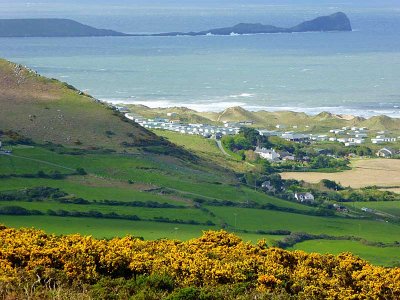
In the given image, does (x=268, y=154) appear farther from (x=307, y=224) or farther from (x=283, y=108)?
(x=283, y=108)

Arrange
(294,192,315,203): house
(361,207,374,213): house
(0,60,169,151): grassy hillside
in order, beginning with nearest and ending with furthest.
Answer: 1. (361,207,374,213): house
2. (294,192,315,203): house
3. (0,60,169,151): grassy hillside

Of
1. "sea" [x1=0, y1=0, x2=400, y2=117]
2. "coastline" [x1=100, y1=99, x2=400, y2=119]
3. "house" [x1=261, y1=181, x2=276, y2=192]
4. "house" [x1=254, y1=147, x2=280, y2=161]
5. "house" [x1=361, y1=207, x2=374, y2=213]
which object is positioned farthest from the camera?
"sea" [x1=0, y1=0, x2=400, y2=117]

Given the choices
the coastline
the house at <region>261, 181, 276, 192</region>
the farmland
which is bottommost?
the farmland

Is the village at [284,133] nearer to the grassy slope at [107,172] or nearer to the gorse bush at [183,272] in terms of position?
the grassy slope at [107,172]

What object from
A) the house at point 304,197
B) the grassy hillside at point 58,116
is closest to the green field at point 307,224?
the house at point 304,197

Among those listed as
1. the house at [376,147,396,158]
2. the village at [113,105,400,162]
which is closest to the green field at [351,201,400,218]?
the house at [376,147,396,158]

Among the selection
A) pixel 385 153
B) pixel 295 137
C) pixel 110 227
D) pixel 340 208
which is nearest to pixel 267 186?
pixel 340 208

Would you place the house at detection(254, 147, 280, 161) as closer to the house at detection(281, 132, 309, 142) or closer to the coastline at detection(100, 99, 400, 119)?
the house at detection(281, 132, 309, 142)
